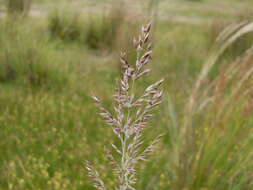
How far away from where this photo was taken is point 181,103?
5.02 meters

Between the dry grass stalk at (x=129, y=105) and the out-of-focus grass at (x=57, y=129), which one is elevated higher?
the dry grass stalk at (x=129, y=105)

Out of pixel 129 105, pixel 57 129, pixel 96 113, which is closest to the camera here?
pixel 129 105

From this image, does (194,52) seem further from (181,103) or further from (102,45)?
(181,103)

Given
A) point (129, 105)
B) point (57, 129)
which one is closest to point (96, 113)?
point (129, 105)

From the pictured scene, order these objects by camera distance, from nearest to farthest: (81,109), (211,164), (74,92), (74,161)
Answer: (211,164)
(74,161)
(81,109)
(74,92)

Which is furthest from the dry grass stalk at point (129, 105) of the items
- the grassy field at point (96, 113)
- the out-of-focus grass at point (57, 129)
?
the out-of-focus grass at point (57, 129)

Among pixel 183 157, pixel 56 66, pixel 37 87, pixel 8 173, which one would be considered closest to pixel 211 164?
pixel 183 157

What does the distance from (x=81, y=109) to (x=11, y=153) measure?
4.06ft

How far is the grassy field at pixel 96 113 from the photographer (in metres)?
2.52

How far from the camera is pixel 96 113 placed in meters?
1.13

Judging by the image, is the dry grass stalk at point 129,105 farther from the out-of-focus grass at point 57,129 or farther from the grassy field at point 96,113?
the out-of-focus grass at point 57,129

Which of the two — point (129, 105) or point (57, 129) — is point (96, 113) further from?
point (57, 129)

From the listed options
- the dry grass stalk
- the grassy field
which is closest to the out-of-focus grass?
the grassy field

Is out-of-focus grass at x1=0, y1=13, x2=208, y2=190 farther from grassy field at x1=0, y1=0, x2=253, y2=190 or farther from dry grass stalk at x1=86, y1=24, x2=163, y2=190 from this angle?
dry grass stalk at x1=86, y1=24, x2=163, y2=190
